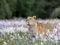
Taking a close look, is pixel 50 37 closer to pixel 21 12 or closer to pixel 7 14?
pixel 7 14

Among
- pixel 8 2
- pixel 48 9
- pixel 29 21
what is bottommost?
pixel 48 9

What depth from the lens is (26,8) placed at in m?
36.1

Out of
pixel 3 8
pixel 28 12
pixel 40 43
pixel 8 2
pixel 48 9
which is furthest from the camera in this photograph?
pixel 48 9

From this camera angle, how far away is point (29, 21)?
9773mm

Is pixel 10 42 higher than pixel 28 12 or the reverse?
higher

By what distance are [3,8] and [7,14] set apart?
31.2 inches

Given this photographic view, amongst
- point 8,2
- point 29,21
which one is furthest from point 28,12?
point 29,21

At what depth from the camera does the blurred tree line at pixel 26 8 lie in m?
30.1

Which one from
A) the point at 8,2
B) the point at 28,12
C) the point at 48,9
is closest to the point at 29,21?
the point at 8,2

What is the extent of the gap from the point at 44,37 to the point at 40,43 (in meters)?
0.79

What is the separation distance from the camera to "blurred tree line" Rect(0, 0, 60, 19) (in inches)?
1185

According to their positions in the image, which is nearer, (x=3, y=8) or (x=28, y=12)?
(x=3, y=8)

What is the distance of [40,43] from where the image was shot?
7.06 meters

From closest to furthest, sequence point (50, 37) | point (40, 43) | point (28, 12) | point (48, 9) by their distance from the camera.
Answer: point (40, 43) < point (50, 37) < point (28, 12) < point (48, 9)
